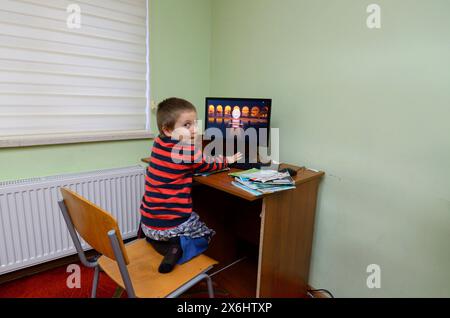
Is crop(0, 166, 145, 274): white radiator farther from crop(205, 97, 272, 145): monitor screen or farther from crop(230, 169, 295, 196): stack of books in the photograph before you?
crop(230, 169, 295, 196): stack of books

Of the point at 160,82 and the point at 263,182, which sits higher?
the point at 160,82

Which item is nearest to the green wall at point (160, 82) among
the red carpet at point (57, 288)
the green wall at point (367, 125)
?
the green wall at point (367, 125)

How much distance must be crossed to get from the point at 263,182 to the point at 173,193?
16.7 inches

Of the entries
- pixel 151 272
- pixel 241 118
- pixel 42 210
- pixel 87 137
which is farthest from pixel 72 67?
pixel 151 272

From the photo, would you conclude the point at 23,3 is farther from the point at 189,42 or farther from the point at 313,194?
the point at 313,194

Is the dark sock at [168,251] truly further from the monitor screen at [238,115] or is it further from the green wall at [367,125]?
the green wall at [367,125]

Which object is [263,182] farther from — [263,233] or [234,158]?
[234,158]

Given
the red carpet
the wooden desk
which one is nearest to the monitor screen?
the wooden desk

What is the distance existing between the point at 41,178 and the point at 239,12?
182 centimetres

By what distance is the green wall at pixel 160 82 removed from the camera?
187 cm

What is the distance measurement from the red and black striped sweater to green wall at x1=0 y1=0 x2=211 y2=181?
3.07 feet

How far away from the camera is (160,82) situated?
2.31m

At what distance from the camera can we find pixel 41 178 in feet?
6.21

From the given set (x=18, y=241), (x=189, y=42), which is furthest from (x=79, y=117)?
(x=189, y=42)
